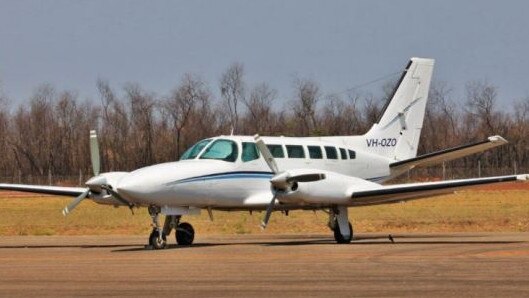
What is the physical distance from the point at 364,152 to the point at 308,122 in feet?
255

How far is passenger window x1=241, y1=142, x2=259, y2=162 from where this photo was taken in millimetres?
27284

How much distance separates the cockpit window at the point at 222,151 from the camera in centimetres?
2675

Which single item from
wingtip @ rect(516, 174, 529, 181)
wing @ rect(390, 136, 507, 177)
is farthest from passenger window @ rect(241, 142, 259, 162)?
wingtip @ rect(516, 174, 529, 181)

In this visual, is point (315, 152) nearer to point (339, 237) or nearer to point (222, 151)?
point (339, 237)

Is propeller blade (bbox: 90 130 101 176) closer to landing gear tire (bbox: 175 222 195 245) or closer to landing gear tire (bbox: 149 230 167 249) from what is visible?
landing gear tire (bbox: 175 222 195 245)

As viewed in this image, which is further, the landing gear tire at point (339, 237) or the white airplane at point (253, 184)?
the landing gear tire at point (339, 237)

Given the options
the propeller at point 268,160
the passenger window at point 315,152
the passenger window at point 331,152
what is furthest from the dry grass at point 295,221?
the propeller at point 268,160

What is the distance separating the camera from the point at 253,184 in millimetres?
27359

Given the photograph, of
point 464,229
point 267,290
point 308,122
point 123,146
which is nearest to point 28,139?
point 123,146

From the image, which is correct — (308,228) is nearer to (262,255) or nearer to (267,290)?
(262,255)

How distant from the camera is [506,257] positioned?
2069cm

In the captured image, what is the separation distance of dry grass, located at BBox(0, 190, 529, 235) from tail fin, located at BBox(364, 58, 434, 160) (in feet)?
16.4

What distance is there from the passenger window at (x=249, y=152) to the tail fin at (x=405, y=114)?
607cm

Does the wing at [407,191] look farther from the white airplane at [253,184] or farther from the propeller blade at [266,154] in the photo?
the propeller blade at [266,154]
